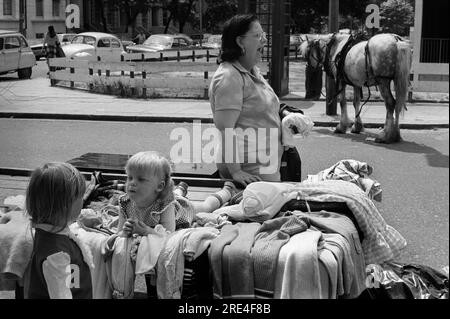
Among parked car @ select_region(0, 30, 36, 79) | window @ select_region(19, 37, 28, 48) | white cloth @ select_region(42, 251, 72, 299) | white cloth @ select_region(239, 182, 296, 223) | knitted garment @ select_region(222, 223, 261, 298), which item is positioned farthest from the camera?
window @ select_region(19, 37, 28, 48)

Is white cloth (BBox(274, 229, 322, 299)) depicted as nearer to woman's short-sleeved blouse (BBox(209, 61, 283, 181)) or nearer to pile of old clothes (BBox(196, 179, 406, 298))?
pile of old clothes (BBox(196, 179, 406, 298))

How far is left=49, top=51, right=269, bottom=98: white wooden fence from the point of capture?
2084 centimetres

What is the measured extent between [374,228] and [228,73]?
4.75 ft

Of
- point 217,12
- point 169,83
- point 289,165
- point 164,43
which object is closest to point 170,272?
point 289,165

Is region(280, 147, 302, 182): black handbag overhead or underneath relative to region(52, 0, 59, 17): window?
underneath

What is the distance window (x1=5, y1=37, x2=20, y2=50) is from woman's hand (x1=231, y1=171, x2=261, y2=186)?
20.0 m

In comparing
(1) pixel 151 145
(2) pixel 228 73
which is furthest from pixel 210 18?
(2) pixel 228 73

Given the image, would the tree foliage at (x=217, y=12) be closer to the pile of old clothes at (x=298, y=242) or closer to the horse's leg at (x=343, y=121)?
the horse's leg at (x=343, y=121)

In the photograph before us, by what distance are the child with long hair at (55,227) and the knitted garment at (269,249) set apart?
68 centimetres

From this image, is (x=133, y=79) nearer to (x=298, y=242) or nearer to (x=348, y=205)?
(x=348, y=205)

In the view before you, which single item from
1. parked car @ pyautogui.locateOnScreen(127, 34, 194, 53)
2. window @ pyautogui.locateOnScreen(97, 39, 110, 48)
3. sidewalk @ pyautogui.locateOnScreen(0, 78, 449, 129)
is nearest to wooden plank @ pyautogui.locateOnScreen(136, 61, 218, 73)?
sidewalk @ pyautogui.locateOnScreen(0, 78, 449, 129)

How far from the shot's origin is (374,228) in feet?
→ 12.1

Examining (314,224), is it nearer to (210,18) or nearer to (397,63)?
(397,63)

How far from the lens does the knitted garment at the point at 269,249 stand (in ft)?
9.73
